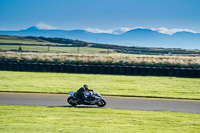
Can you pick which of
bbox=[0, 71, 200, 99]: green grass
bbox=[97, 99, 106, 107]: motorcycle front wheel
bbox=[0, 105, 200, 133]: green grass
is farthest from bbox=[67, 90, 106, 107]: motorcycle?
bbox=[0, 71, 200, 99]: green grass

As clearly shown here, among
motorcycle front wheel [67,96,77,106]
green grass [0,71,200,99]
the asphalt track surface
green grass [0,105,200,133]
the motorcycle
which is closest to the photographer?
green grass [0,105,200,133]

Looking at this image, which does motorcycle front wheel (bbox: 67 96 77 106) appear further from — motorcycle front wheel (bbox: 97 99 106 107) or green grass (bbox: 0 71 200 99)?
green grass (bbox: 0 71 200 99)

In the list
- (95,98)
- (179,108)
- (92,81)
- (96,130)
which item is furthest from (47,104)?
(92,81)

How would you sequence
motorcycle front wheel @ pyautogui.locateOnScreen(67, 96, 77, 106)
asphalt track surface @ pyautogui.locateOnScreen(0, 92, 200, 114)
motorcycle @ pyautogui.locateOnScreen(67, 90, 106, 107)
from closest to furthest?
motorcycle @ pyautogui.locateOnScreen(67, 90, 106, 107)
motorcycle front wheel @ pyautogui.locateOnScreen(67, 96, 77, 106)
asphalt track surface @ pyautogui.locateOnScreen(0, 92, 200, 114)

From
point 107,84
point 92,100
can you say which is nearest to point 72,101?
point 92,100

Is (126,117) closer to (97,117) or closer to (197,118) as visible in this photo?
(97,117)

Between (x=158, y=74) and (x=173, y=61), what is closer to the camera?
(x=158, y=74)

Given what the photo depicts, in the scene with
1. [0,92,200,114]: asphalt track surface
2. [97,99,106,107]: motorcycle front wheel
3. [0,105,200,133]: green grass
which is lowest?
[0,105,200,133]: green grass

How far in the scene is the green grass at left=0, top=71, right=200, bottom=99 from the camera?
20.9 m

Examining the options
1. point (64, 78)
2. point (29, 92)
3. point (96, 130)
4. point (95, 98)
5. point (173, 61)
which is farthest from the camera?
point (173, 61)

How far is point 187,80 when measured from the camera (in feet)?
89.8

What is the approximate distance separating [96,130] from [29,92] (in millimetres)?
10468

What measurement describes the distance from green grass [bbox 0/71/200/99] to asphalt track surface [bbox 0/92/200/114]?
152 cm

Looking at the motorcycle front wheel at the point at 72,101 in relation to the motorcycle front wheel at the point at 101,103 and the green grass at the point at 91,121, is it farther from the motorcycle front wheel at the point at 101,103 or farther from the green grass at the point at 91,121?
the motorcycle front wheel at the point at 101,103
